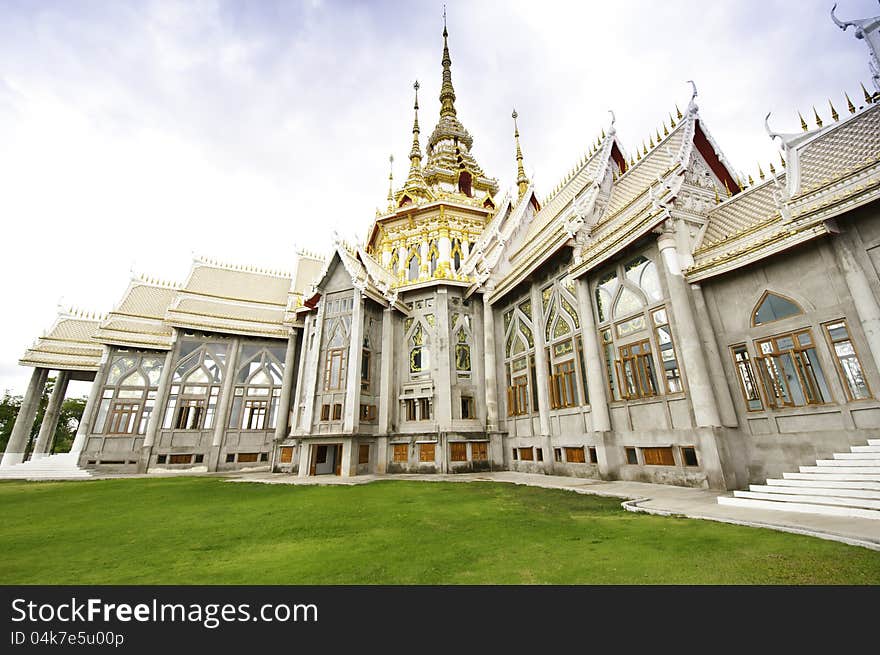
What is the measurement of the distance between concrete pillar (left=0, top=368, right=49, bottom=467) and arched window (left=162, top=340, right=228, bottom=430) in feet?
37.0

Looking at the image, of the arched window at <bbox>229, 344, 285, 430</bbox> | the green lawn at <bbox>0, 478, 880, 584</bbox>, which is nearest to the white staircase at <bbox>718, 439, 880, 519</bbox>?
the green lawn at <bbox>0, 478, 880, 584</bbox>

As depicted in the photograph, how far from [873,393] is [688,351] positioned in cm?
375

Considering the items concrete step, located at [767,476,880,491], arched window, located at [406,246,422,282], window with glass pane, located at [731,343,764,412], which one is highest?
arched window, located at [406,246,422,282]

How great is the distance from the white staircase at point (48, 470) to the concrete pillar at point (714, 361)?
33201 mm

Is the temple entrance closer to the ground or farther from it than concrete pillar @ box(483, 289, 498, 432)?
closer to the ground

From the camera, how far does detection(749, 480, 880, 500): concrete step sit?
267 inches

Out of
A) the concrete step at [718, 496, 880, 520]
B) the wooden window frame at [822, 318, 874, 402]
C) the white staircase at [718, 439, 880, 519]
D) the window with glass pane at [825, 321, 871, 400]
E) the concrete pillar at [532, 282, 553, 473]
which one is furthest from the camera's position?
the concrete pillar at [532, 282, 553, 473]

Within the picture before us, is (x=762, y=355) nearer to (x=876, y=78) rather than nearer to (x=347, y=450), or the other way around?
(x=876, y=78)

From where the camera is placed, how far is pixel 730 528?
18.7 feet

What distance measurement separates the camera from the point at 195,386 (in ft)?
92.8

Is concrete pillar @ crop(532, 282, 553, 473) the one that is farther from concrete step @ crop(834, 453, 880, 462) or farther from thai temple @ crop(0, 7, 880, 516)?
concrete step @ crop(834, 453, 880, 462)

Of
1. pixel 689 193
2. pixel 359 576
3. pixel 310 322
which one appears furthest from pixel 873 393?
pixel 310 322

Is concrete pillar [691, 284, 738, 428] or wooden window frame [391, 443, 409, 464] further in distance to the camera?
wooden window frame [391, 443, 409, 464]

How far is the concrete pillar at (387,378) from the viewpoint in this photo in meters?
21.6
